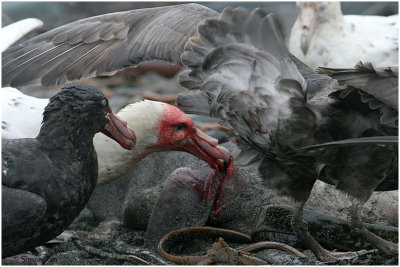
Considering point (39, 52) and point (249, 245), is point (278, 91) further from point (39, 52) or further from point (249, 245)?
point (39, 52)

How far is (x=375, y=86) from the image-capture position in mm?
4145

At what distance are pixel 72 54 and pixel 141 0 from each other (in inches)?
289

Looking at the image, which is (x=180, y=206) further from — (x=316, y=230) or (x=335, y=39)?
(x=335, y=39)

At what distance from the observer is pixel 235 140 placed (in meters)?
4.88

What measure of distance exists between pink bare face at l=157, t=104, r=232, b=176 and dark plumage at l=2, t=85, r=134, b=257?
1.19 meters

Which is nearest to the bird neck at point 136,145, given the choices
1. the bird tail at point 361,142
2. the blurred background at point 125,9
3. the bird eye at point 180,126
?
the bird eye at point 180,126

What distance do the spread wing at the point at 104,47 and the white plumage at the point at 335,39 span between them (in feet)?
8.02

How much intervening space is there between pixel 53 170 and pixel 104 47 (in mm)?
1549

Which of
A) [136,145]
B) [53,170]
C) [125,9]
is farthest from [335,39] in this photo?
[125,9]

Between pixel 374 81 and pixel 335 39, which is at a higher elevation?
pixel 374 81

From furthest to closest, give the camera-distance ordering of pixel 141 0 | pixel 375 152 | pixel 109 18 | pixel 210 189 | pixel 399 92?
pixel 141 0 → pixel 109 18 → pixel 210 189 → pixel 375 152 → pixel 399 92

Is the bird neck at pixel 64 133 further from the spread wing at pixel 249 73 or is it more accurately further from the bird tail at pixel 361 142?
the bird tail at pixel 361 142

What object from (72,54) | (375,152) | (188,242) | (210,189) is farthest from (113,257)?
(375,152)

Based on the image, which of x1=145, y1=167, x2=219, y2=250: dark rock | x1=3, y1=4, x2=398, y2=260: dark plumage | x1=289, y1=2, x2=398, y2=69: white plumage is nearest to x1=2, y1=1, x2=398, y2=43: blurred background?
x1=289, y1=2, x2=398, y2=69: white plumage
